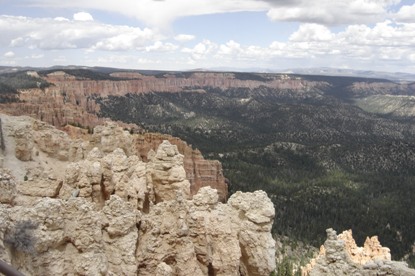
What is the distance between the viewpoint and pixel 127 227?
1477 centimetres

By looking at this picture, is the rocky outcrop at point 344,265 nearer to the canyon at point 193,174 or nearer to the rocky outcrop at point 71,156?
the canyon at point 193,174

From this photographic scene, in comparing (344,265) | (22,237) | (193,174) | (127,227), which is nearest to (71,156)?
(193,174)

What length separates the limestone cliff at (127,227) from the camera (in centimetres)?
1207

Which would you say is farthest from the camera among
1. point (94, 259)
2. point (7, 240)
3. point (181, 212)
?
point (181, 212)

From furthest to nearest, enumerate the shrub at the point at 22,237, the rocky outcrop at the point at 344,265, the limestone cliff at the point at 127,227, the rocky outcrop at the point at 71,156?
the rocky outcrop at the point at 71,156 < the rocky outcrop at the point at 344,265 < the limestone cliff at the point at 127,227 < the shrub at the point at 22,237

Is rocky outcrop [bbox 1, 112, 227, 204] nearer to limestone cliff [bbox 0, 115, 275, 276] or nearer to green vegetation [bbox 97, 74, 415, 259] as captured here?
limestone cliff [bbox 0, 115, 275, 276]

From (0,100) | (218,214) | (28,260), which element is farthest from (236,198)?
(0,100)

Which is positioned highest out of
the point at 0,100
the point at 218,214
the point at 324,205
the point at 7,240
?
the point at 7,240

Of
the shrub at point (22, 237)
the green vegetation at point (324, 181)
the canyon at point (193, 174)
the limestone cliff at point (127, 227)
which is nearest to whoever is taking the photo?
the shrub at point (22, 237)

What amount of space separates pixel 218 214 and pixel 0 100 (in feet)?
303

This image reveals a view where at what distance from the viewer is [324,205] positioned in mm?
88250

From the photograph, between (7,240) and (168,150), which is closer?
(7,240)

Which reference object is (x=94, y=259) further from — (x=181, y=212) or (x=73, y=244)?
(x=181, y=212)

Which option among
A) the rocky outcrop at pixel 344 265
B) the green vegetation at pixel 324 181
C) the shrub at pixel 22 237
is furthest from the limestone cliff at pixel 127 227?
the green vegetation at pixel 324 181
